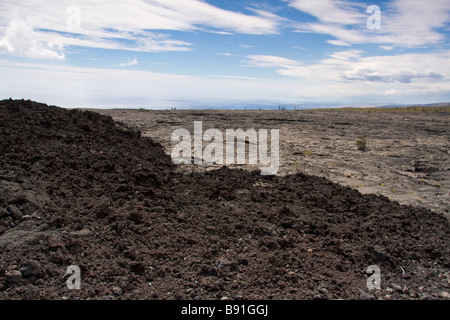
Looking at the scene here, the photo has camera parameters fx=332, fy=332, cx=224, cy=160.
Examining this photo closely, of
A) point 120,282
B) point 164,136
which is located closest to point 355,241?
point 120,282

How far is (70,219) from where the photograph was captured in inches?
164

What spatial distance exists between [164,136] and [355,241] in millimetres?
6775

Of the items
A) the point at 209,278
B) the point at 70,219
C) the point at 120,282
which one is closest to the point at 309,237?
the point at 209,278

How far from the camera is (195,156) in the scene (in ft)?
25.5

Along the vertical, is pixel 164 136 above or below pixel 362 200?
above

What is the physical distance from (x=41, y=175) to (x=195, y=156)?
347 cm

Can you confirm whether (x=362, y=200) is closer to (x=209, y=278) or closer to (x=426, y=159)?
(x=209, y=278)

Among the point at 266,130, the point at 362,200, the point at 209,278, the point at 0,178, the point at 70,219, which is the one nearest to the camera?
the point at 209,278
